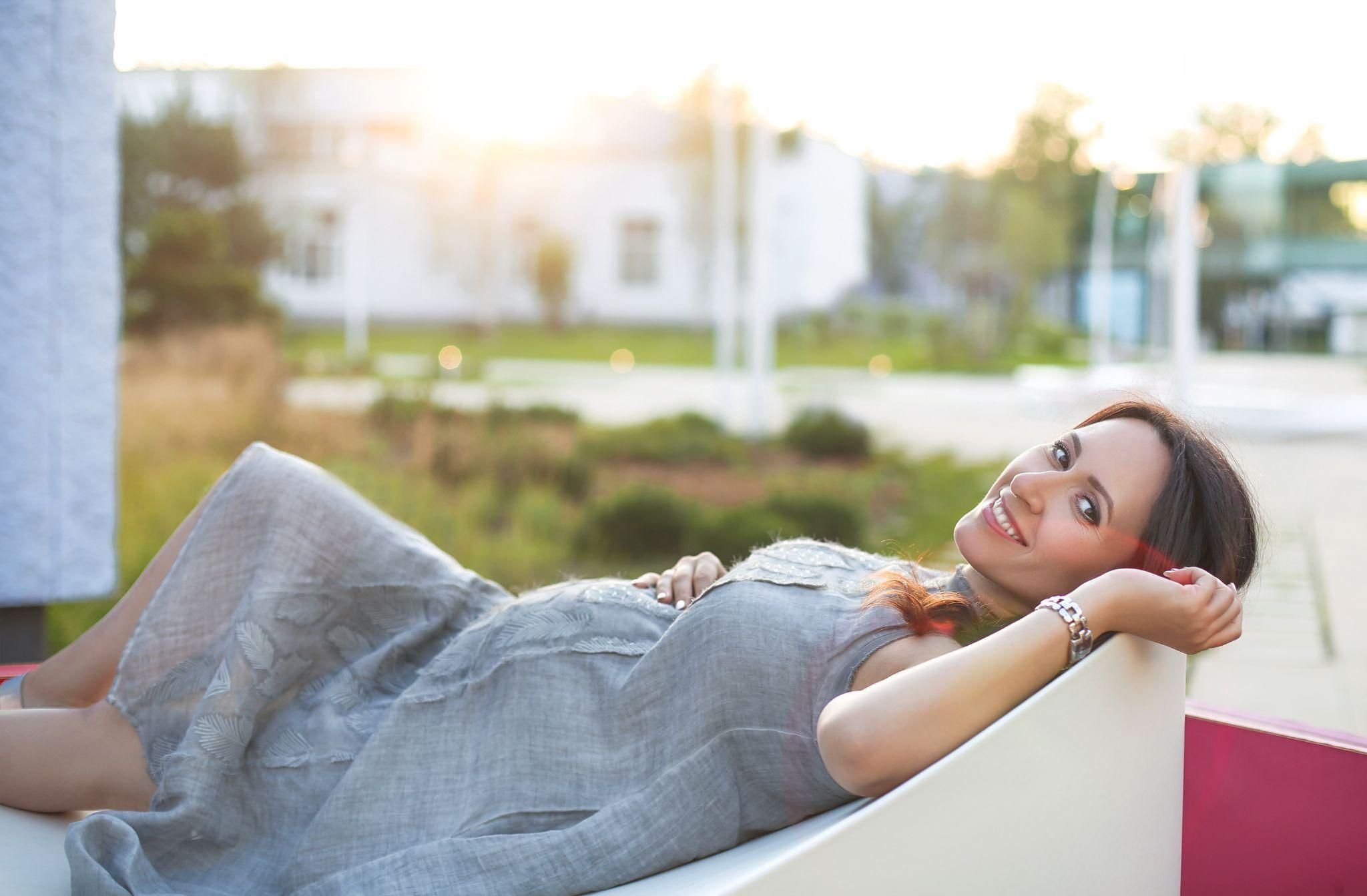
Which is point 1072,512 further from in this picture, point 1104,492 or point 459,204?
point 459,204

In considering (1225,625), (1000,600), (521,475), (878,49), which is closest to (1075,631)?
(1225,625)

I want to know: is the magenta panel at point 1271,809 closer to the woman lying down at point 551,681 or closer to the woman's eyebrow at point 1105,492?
the woman lying down at point 551,681

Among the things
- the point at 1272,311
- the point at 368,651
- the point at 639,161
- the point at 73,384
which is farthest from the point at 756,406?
the point at 1272,311

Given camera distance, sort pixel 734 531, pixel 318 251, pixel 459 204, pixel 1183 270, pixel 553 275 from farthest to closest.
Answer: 1. pixel 553 275
2. pixel 318 251
3. pixel 459 204
4. pixel 1183 270
5. pixel 734 531

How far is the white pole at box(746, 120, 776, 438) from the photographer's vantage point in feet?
34.5

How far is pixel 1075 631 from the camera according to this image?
147cm

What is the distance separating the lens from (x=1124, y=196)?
63.5 ft

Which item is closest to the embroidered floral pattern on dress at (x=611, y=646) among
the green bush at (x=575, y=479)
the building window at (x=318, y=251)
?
the green bush at (x=575, y=479)

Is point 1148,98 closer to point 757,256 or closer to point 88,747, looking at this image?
point 757,256

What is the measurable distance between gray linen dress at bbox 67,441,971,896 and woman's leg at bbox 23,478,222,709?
0.37 ft

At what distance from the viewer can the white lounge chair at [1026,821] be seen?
131 cm

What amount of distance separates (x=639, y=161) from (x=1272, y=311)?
1051 centimetres

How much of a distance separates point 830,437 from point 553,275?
1132 centimetres

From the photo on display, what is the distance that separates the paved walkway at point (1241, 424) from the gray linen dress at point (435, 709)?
0.70 meters
